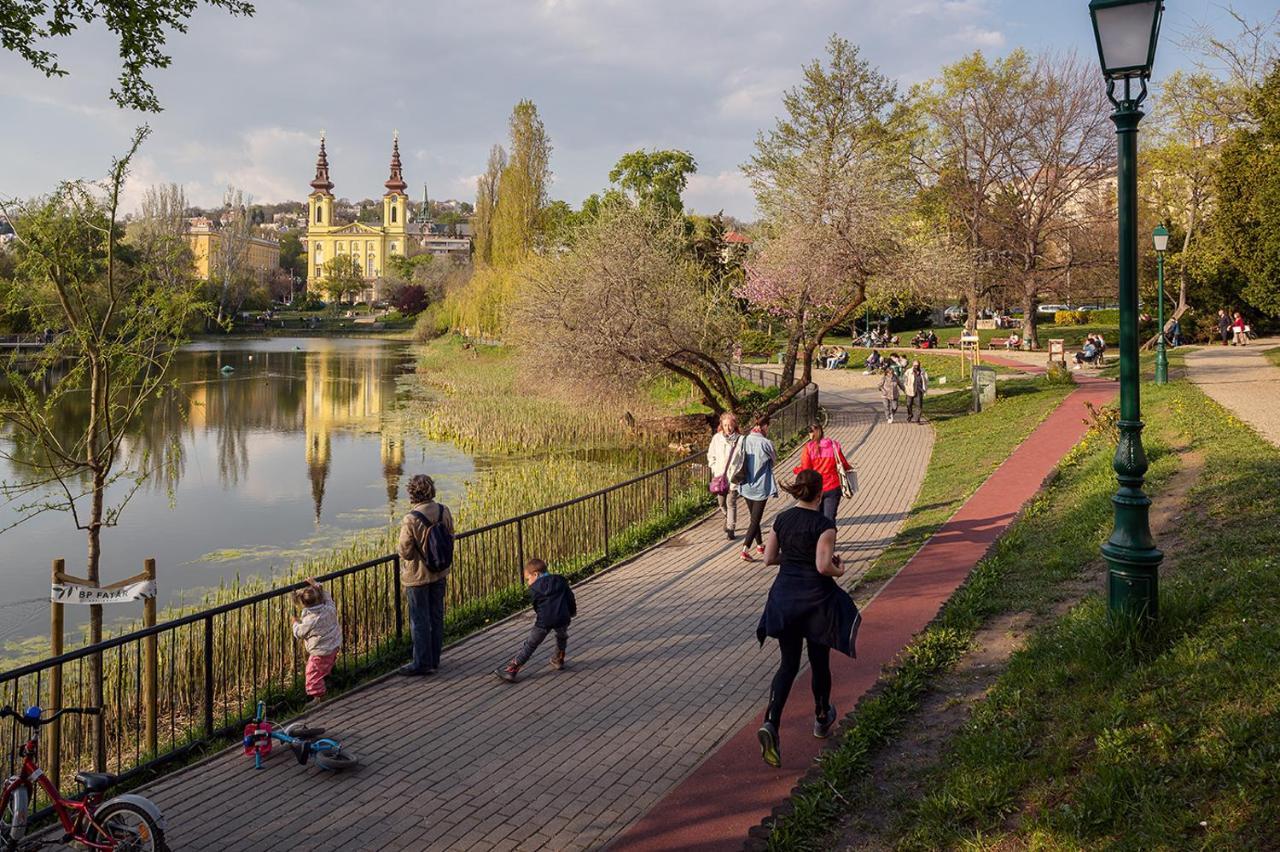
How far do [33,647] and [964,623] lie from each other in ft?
33.3

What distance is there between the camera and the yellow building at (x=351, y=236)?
15912 centimetres

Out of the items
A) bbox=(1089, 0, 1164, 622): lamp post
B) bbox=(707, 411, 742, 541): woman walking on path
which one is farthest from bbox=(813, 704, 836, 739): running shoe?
bbox=(707, 411, 742, 541): woman walking on path

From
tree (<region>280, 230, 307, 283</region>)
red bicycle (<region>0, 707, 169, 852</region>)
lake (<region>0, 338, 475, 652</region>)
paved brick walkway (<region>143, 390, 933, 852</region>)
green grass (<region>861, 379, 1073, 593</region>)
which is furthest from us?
tree (<region>280, 230, 307, 283</region>)

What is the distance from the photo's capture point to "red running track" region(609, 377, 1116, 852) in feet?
16.5

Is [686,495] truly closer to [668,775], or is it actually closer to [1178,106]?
[668,775]

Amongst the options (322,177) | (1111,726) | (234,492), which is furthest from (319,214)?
(1111,726)

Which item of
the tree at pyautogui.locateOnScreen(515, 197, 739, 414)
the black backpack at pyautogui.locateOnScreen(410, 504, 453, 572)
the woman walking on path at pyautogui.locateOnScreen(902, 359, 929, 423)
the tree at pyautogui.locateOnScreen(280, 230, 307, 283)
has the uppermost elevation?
the tree at pyautogui.locateOnScreen(280, 230, 307, 283)

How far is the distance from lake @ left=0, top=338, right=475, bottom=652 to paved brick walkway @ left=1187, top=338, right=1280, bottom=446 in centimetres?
1459

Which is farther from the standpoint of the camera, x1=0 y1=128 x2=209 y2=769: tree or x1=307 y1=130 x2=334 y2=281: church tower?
x1=307 y1=130 x2=334 y2=281: church tower

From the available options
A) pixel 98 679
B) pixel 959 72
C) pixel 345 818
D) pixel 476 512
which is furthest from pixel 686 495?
pixel 959 72

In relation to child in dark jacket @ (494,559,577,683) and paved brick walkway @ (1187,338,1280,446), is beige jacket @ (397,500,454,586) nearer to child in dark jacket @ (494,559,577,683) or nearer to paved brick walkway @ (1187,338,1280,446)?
child in dark jacket @ (494,559,577,683)

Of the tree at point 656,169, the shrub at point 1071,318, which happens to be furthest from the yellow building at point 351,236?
the shrub at point 1071,318

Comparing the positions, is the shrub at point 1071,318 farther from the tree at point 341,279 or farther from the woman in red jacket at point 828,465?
the tree at point 341,279

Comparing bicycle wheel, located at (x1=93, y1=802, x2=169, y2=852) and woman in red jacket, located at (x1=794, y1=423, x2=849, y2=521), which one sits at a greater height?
woman in red jacket, located at (x1=794, y1=423, x2=849, y2=521)
